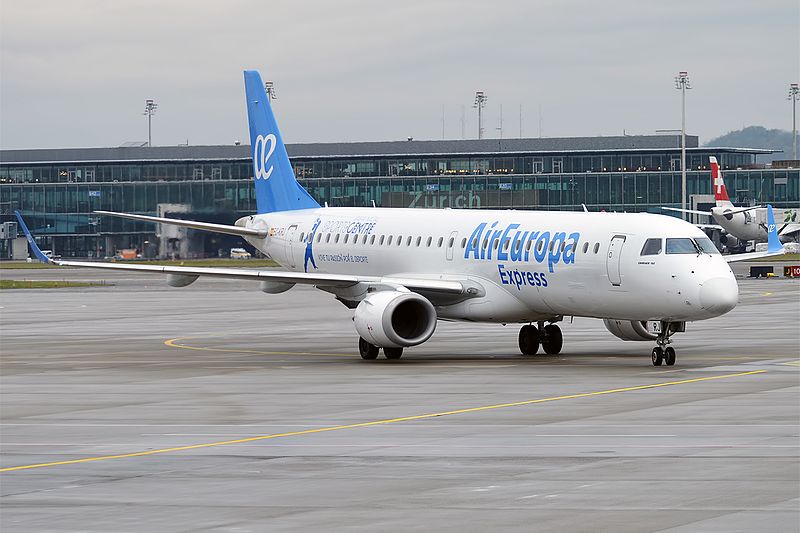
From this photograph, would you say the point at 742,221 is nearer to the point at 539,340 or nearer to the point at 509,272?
the point at 539,340

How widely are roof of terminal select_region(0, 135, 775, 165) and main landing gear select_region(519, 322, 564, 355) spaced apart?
125 m

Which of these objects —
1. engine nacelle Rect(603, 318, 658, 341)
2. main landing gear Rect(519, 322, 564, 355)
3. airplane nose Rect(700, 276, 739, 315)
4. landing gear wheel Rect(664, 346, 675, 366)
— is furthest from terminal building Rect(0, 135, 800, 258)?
airplane nose Rect(700, 276, 739, 315)

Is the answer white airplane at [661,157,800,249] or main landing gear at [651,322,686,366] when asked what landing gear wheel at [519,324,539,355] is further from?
white airplane at [661,157,800,249]

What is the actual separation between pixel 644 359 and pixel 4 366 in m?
16.1

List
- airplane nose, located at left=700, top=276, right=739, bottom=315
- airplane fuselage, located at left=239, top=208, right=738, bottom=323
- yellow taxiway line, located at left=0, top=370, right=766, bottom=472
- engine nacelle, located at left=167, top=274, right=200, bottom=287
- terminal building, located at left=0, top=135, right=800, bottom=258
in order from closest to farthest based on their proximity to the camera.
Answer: yellow taxiway line, located at left=0, top=370, right=766, bottom=472 → airplane nose, located at left=700, top=276, right=739, bottom=315 → airplane fuselage, located at left=239, top=208, right=738, bottom=323 → engine nacelle, located at left=167, top=274, right=200, bottom=287 → terminal building, located at left=0, top=135, right=800, bottom=258

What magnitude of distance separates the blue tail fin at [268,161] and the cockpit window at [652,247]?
1666 cm

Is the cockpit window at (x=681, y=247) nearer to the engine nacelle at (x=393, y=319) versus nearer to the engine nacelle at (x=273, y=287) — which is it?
the engine nacelle at (x=393, y=319)

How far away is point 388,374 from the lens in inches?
1291

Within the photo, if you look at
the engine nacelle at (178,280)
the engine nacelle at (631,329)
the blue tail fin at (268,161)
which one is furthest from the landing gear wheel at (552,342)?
the blue tail fin at (268,161)

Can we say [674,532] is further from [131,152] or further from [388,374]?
[131,152]

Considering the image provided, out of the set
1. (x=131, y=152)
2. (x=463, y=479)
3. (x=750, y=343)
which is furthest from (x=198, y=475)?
(x=131, y=152)

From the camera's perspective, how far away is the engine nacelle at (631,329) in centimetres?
3656

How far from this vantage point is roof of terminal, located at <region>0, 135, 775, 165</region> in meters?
166

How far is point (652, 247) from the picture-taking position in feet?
109
